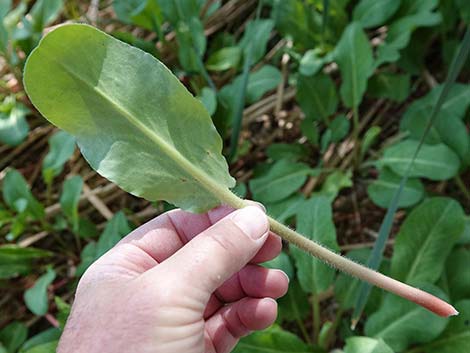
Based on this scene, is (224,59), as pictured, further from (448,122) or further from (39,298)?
(39,298)

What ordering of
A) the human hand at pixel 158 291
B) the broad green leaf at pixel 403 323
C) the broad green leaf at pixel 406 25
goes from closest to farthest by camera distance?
the human hand at pixel 158 291, the broad green leaf at pixel 403 323, the broad green leaf at pixel 406 25

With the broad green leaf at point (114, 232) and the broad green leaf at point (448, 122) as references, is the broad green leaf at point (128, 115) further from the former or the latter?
the broad green leaf at point (448, 122)

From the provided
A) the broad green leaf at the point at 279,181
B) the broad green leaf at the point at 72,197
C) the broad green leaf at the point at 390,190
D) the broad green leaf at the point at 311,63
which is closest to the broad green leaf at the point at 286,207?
the broad green leaf at the point at 279,181

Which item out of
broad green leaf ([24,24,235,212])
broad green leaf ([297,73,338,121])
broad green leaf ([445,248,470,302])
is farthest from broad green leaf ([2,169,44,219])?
broad green leaf ([445,248,470,302])

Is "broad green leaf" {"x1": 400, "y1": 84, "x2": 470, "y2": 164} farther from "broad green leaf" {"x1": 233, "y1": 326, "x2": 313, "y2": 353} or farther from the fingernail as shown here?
the fingernail

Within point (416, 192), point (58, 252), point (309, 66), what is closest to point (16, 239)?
point (58, 252)

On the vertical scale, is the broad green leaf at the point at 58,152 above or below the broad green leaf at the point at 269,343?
above
